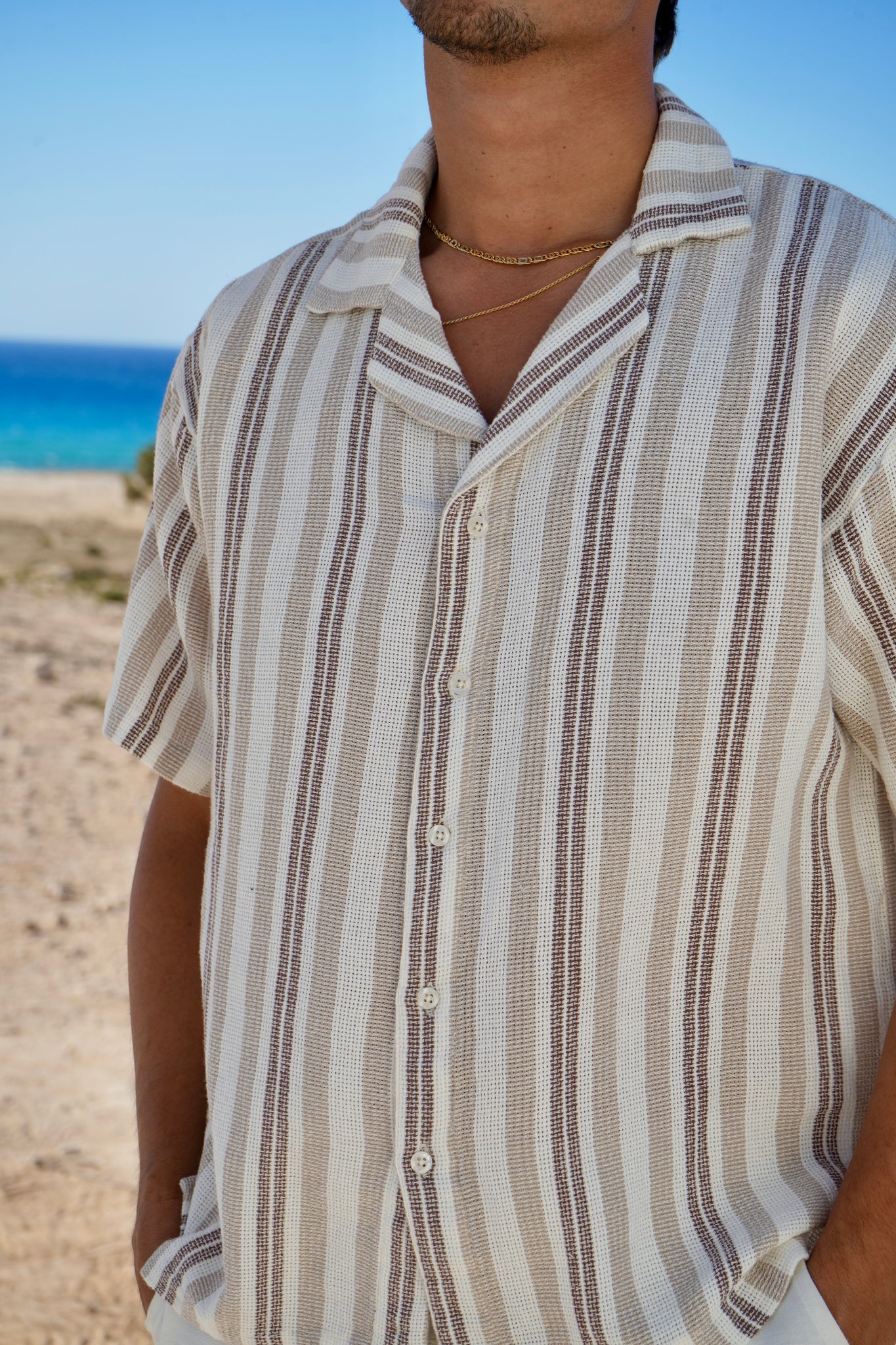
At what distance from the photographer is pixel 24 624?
9812mm

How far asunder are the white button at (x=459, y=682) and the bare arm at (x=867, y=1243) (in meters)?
0.58

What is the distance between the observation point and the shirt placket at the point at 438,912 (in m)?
1.27

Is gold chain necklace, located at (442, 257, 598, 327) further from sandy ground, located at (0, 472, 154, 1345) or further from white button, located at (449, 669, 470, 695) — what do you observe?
sandy ground, located at (0, 472, 154, 1345)

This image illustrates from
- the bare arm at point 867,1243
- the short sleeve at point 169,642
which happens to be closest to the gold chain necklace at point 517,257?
the short sleeve at point 169,642

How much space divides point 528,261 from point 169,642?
2.33ft

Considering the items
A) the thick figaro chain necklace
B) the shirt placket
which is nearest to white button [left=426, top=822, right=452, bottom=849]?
the shirt placket

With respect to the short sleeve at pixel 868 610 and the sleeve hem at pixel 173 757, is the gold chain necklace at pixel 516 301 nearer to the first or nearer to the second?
the short sleeve at pixel 868 610

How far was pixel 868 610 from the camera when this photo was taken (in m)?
1.26

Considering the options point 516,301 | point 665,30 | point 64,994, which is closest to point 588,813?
point 516,301

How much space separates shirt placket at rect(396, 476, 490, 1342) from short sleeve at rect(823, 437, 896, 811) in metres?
0.36

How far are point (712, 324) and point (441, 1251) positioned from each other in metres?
0.99

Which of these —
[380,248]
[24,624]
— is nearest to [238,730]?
[380,248]

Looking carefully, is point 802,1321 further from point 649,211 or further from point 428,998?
point 649,211

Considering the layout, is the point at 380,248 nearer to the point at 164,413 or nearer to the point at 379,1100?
the point at 164,413
